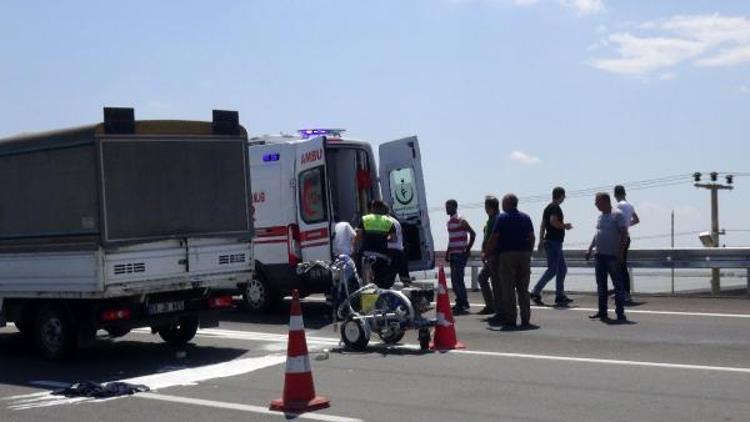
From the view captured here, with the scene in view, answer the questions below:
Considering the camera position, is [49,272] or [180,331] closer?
[49,272]

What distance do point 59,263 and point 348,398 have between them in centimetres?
461

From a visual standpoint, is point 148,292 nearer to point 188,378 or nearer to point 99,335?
point 188,378

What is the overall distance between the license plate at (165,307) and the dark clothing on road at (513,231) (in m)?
4.42

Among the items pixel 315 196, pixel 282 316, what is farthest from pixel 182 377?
pixel 282 316

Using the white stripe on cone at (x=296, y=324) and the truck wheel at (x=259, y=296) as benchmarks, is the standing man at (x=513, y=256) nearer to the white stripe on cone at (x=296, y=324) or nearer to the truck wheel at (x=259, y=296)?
the truck wheel at (x=259, y=296)

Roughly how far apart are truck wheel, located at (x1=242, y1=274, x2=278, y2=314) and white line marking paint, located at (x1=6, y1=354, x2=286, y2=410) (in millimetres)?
4832

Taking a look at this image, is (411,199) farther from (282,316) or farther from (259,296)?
(259,296)

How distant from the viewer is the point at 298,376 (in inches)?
359

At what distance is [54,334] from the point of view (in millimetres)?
12852

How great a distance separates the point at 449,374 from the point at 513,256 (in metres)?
4.22

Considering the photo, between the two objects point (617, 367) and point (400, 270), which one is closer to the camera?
point (617, 367)

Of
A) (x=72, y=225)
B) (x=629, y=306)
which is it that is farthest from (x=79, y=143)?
Result: (x=629, y=306)

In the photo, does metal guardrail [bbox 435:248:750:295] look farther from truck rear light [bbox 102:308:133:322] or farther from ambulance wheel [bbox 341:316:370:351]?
truck rear light [bbox 102:308:133:322]

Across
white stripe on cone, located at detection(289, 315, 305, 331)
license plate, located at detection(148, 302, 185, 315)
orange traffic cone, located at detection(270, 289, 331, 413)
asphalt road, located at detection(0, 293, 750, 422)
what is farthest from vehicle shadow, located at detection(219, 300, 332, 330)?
orange traffic cone, located at detection(270, 289, 331, 413)
